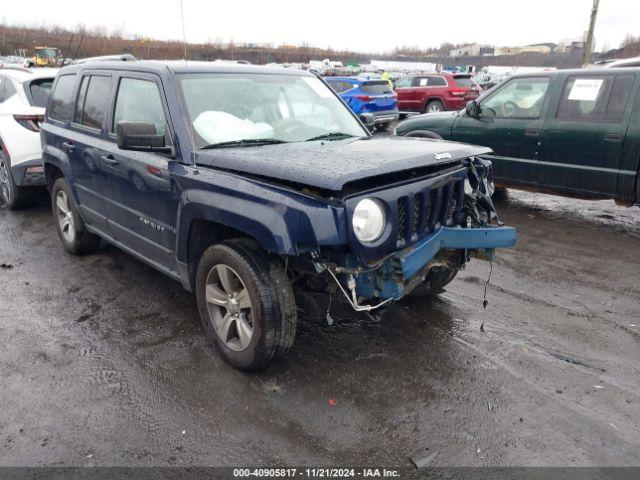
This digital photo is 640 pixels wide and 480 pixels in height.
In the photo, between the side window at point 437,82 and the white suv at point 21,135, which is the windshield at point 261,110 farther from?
the side window at point 437,82

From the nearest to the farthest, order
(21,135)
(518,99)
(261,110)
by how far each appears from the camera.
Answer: (261,110)
(21,135)
(518,99)

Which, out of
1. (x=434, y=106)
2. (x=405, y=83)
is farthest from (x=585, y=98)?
(x=405, y=83)

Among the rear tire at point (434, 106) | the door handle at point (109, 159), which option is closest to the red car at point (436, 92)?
the rear tire at point (434, 106)

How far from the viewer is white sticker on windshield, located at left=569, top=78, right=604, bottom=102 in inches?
241

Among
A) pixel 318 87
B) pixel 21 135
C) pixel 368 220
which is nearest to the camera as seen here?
pixel 368 220

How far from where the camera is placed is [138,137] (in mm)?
3211

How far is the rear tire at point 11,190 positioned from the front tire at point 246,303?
471cm

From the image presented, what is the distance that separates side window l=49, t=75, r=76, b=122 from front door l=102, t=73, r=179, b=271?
3.33 ft

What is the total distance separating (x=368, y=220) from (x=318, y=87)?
2.12 meters

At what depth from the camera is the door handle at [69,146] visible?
4.59 m

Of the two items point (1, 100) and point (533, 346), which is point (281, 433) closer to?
point (533, 346)

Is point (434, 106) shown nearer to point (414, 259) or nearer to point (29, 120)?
point (29, 120)

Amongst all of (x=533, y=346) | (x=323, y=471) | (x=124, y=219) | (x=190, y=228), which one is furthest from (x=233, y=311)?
(x=533, y=346)

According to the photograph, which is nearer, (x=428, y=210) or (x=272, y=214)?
(x=272, y=214)
